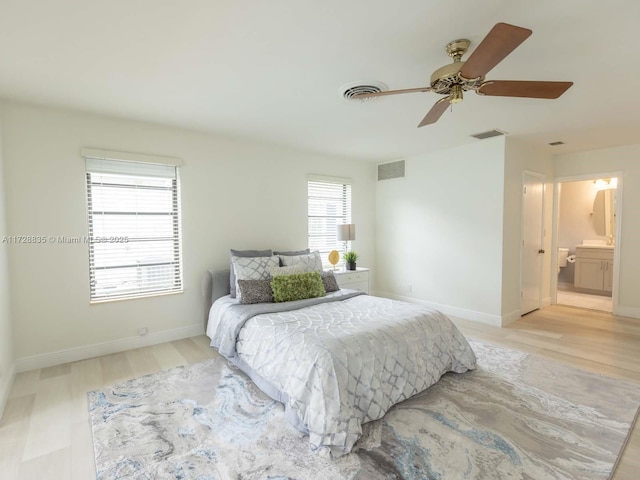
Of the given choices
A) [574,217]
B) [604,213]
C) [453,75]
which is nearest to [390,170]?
[453,75]

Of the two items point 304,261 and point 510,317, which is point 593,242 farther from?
point 304,261

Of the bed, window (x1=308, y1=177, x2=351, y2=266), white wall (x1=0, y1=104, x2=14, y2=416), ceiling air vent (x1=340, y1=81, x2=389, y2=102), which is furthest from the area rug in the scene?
window (x1=308, y1=177, x2=351, y2=266)

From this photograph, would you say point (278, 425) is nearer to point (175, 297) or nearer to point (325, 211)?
point (175, 297)

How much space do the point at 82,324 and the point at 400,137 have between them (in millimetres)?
4206

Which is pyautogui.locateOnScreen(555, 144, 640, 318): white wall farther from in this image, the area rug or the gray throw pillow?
the gray throw pillow

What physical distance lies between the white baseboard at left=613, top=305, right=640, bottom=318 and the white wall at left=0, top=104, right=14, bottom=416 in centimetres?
725

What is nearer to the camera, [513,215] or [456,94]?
[456,94]

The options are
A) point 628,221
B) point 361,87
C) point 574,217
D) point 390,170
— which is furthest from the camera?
point 574,217

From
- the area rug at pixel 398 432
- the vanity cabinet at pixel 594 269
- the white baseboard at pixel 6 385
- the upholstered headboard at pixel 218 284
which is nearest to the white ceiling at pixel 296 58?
the upholstered headboard at pixel 218 284

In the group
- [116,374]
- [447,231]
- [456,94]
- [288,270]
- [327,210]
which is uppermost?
[456,94]

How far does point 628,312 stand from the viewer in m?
4.69

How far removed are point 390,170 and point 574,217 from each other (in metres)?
4.30

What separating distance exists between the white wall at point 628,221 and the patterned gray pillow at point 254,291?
5.21 metres

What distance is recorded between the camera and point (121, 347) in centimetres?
346
